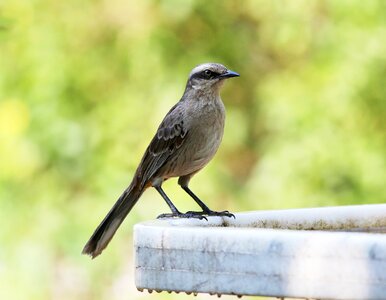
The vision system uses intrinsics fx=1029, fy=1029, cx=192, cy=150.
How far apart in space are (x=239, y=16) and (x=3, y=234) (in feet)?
9.16

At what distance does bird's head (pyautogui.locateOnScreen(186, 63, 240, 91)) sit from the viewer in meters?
5.74

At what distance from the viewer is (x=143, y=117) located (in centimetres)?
823

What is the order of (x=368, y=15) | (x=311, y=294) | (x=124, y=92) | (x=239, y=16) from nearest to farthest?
(x=311, y=294), (x=368, y=15), (x=124, y=92), (x=239, y=16)

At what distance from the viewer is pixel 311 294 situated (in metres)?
2.93

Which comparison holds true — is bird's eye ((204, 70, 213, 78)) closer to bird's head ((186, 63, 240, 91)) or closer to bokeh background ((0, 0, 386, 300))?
bird's head ((186, 63, 240, 91))

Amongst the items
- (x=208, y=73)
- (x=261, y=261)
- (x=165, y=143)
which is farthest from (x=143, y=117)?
(x=261, y=261)

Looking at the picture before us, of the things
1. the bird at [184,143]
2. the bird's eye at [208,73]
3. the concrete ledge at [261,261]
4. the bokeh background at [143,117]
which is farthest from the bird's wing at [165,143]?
the bokeh background at [143,117]

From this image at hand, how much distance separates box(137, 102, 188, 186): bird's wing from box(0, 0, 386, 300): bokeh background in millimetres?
2161

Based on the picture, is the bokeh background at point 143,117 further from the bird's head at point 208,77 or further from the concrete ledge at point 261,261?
the concrete ledge at point 261,261

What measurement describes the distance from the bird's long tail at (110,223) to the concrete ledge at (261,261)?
7.21 ft

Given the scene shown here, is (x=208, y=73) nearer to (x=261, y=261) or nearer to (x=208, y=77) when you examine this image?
(x=208, y=77)

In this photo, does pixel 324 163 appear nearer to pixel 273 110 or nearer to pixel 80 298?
pixel 273 110

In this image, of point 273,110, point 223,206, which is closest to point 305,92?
point 273,110

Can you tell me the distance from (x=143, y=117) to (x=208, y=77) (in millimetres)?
2486
